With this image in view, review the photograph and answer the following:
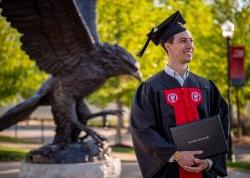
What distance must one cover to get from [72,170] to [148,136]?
4763 millimetres

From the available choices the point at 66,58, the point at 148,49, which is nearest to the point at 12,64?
the point at 148,49

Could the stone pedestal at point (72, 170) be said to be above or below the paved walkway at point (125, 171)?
above

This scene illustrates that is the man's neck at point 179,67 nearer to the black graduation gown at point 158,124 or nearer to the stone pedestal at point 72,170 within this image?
the black graduation gown at point 158,124

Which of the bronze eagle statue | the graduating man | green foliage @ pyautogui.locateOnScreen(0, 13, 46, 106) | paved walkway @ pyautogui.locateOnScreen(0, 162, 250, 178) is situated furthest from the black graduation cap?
green foliage @ pyautogui.locateOnScreen(0, 13, 46, 106)

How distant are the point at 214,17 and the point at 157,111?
19.8 metres

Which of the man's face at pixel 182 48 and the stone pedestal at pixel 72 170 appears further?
the stone pedestal at pixel 72 170

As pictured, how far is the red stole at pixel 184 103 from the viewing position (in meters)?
3.73

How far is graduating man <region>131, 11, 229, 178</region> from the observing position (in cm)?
363

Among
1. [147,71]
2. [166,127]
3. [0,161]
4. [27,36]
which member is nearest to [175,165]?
[166,127]

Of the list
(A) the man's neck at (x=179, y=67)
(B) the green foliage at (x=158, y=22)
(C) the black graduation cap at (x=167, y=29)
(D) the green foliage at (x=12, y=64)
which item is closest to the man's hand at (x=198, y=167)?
(A) the man's neck at (x=179, y=67)

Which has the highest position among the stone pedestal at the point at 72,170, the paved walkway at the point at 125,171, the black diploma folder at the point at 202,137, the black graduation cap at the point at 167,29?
the black graduation cap at the point at 167,29

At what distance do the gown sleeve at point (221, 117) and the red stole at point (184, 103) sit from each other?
0.17 metres

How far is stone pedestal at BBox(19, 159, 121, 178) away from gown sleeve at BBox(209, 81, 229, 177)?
4.60 m

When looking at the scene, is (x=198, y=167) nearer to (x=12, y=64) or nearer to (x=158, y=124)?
(x=158, y=124)
